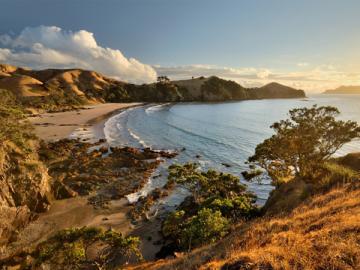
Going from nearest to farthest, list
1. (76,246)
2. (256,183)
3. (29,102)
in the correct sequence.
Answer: (76,246)
(256,183)
(29,102)

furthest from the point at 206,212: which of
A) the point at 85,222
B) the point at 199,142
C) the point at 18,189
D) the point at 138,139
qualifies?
the point at 138,139

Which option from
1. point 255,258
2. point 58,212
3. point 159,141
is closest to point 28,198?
point 58,212

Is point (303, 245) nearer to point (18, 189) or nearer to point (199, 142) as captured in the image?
point (18, 189)

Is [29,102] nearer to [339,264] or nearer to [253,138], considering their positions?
[253,138]

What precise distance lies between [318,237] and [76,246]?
1257 cm

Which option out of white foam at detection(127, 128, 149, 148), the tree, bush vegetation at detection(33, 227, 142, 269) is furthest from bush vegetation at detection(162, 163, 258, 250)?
white foam at detection(127, 128, 149, 148)

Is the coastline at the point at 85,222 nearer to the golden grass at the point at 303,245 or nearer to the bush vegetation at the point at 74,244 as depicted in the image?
the bush vegetation at the point at 74,244

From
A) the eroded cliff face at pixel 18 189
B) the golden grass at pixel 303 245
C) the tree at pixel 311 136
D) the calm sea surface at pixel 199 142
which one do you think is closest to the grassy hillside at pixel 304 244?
the golden grass at pixel 303 245

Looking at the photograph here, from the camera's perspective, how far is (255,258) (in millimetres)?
7664

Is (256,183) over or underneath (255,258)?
underneath

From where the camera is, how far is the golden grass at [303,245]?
7.25 m

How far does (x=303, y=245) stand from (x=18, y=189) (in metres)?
25.4

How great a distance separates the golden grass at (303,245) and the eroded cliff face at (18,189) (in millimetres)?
18770

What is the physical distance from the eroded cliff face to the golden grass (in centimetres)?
1877
